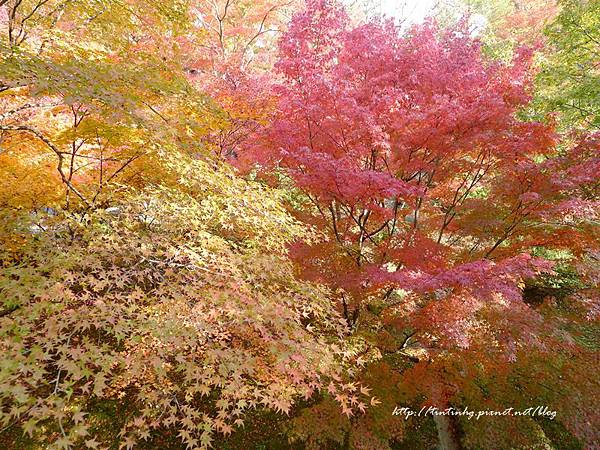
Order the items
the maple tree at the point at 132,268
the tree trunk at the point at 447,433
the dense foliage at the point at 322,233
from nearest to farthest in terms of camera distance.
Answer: the maple tree at the point at 132,268 < the dense foliage at the point at 322,233 < the tree trunk at the point at 447,433

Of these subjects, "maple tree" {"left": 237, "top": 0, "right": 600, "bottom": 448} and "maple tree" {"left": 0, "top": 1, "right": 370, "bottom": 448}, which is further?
"maple tree" {"left": 237, "top": 0, "right": 600, "bottom": 448}

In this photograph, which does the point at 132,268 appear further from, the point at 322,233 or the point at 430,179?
the point at 430,179

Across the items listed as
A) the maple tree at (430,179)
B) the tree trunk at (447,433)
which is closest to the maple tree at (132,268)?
the maple tree at (430,179)

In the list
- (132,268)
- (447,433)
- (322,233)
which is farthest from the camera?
(447,433)

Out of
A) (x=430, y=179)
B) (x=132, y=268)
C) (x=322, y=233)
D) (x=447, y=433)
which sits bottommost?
(x=447, y=433)

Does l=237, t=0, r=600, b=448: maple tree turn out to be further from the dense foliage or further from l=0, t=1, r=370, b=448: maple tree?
l=0, t=1, r=370, b=448: maple tree

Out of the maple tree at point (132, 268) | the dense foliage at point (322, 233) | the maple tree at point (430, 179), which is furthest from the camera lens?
the maple tree at point (430, 179)

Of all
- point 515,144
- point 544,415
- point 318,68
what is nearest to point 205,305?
point 318,68

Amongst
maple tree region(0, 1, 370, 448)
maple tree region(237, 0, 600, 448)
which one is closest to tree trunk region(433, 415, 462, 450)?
maple tree region(237, 0, 600, 448)

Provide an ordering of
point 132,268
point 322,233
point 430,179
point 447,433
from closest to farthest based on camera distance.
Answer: point 132,268, point 322,233, point 430,179, point 447,433

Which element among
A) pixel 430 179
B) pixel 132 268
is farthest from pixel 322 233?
pixel 132 268

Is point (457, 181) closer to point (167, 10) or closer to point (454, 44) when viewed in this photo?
point (454, 44)

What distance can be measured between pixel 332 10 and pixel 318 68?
114cm

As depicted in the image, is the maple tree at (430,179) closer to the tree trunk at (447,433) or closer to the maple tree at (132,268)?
the tree trunk at (447,433)
